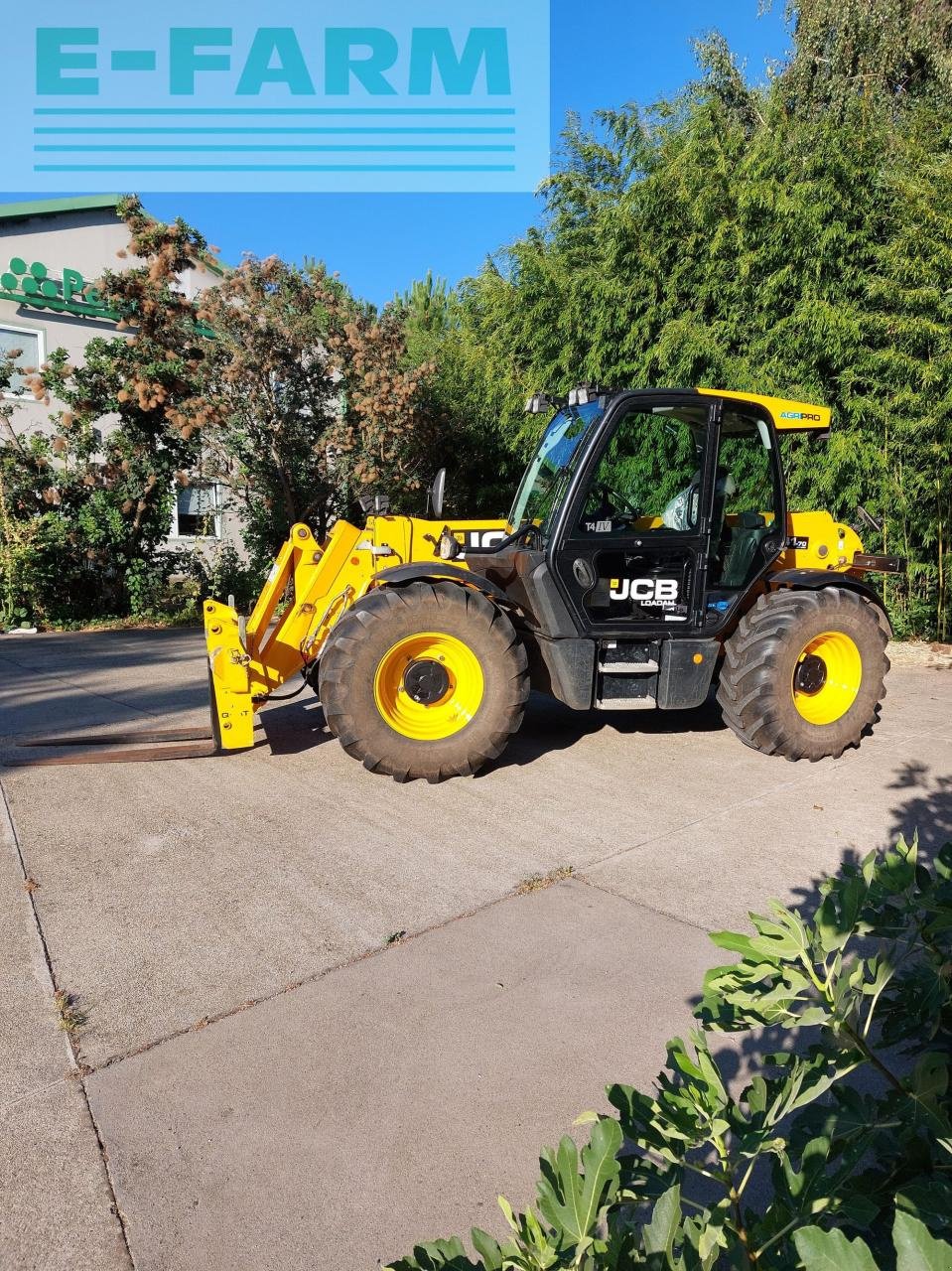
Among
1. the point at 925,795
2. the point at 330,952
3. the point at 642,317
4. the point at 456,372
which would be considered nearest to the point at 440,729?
the point at 330,952

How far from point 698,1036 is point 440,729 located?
12.8 feet

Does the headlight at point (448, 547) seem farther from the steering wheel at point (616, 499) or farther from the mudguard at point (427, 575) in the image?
the steering wheel at point (616, 499)

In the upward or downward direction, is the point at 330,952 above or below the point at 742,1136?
below

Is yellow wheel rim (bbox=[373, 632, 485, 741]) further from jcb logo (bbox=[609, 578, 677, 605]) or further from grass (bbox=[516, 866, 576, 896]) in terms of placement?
grass (bbox=[516, 866, 576, 896])

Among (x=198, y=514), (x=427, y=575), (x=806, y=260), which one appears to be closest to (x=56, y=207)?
(x=198, y=514)

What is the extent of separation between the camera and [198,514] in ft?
48.4

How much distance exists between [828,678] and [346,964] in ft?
12.8

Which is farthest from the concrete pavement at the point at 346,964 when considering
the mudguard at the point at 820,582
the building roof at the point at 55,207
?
the building roof at the point at 55,207

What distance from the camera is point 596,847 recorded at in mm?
3924

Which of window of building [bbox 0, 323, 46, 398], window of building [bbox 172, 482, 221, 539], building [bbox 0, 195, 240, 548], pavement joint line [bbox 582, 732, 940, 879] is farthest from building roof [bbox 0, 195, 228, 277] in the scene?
pavement joint line [bbox 582, 732, 940, 879]

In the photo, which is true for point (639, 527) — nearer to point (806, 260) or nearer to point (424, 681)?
point (424, 681)

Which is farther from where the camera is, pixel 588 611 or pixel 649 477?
pixel 649 477

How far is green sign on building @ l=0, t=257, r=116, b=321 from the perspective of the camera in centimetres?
1420

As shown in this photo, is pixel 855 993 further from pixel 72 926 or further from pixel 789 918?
pixel 72 926
